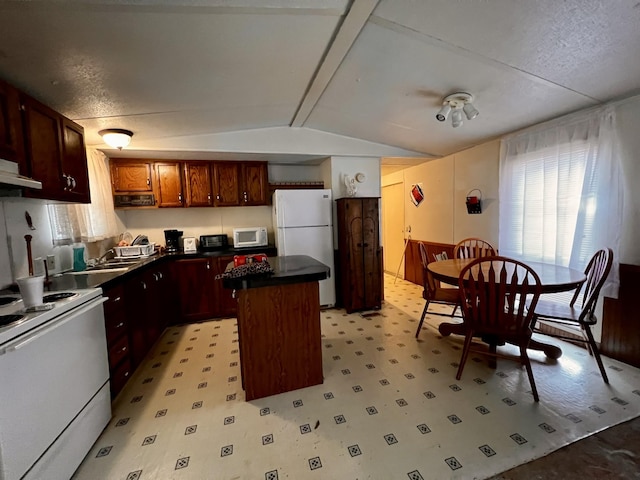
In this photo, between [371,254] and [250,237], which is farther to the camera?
[250,237]

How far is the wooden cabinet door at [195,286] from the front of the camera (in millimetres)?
3465

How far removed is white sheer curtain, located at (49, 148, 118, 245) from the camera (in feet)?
8.27

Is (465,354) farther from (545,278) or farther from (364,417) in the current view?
(364,417)

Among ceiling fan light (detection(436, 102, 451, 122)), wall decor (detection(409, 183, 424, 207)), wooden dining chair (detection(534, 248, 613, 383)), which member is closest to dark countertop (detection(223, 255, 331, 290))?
ceiling fan light (detection(436, 102, 451, 122))

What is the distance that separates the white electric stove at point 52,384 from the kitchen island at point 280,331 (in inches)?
34.9

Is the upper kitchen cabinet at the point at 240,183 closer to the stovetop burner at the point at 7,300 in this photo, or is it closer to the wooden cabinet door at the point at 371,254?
the wooden cabinet door at the point at 371,254

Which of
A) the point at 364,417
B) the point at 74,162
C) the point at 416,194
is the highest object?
the point at 74,162

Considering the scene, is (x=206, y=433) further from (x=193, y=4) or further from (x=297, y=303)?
(x=193, y=4)

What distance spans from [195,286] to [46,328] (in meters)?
2.28

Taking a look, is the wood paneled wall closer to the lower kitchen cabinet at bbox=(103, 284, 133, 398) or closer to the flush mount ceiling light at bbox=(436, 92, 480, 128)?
the flush mount ceiling light at bbox=(436, 92, 480, 128)

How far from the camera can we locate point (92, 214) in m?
2.90

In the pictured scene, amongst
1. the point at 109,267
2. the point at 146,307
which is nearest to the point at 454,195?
the point at 146,307

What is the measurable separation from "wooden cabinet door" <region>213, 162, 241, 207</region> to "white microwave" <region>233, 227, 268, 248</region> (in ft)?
1.37

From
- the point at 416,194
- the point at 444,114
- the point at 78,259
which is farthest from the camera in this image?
the point at 416,194
